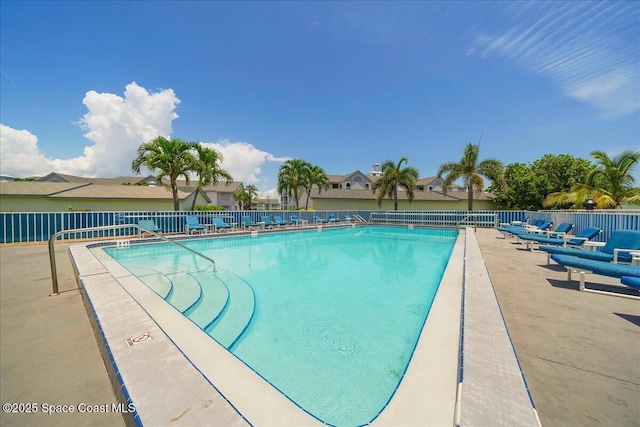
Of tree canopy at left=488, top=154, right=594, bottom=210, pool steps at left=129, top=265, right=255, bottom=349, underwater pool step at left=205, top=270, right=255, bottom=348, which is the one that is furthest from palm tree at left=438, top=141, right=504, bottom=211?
pool steps at left=129, top=265, right=255, bottom=349

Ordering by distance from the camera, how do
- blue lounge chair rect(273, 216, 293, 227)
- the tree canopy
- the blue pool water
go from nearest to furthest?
the blue pool water < blue lounge chair rect(273, 216, 293, 227) < the tree canopy

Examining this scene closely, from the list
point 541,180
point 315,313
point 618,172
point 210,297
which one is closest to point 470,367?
point 315,313

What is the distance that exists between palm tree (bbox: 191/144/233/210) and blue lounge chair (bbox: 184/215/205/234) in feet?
16.7

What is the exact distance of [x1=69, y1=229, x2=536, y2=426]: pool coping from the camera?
1554 mm

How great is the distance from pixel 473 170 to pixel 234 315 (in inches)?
926

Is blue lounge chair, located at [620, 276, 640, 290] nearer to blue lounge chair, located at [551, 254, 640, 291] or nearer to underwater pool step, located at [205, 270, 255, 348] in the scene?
blue lounge chair, located at [551, 254, 640, 291]

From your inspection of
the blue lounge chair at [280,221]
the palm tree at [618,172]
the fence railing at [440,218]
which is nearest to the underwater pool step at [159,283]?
the blue lounge chair at [280,221]

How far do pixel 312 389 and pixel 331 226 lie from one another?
16294 millimetres

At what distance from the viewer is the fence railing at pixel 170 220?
788 centimetres

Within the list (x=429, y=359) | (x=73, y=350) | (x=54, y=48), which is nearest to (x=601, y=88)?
(x=429, y=359)

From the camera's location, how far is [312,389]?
252 centimetres

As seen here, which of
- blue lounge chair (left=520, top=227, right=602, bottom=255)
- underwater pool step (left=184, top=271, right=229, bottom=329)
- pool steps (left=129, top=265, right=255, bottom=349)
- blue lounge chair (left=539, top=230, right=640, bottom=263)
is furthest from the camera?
blue lounge chair (left=520, top=227, right=602, bottom=255)

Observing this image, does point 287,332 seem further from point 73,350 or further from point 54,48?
point 54,48

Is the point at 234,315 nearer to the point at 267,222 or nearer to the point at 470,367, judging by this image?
the point at 470,367
